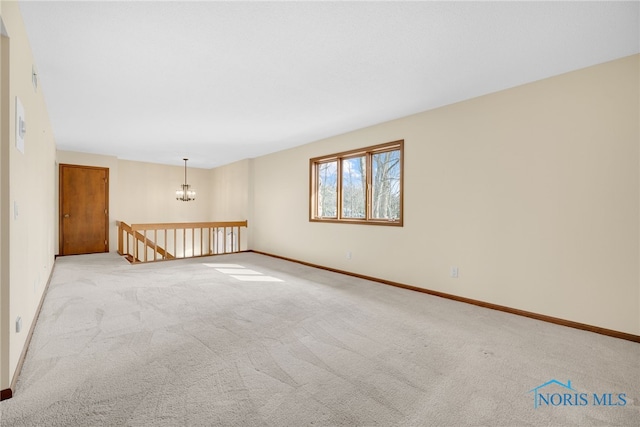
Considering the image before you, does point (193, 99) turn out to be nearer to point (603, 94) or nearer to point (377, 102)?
point (377, 102)

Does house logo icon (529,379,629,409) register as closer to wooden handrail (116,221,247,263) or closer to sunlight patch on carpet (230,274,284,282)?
Answer: sunlight patch on carpet (230,274,284,282)

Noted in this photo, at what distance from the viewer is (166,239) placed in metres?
6.88

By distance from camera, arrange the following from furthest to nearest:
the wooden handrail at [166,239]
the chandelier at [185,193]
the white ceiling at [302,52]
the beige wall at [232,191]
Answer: the chandelier at [185,193] < the beige wall at [232,191] < the wooden handrail at [166,239] < the white ceiling at [302,52]

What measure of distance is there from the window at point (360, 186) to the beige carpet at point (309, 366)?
1564mm

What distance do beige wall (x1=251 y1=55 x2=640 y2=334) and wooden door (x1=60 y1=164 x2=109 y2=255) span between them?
6677 mm

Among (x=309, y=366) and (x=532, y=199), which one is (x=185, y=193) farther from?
(x=532, y=199)

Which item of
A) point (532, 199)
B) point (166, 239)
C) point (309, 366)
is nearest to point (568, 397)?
point (309, 366)

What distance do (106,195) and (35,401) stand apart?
6.78 meters

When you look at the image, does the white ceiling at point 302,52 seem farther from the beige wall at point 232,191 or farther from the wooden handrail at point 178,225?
the beige wall at point 232,191

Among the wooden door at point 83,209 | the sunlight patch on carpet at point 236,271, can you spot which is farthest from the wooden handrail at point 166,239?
the sunlight patch on carpet at point 236,271

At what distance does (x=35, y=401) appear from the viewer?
1647 millimetres

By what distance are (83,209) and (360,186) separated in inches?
258

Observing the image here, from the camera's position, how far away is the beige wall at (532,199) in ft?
8.47

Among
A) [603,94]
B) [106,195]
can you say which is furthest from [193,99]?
[106,195]
